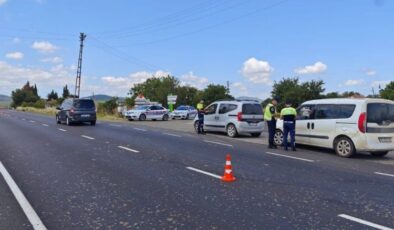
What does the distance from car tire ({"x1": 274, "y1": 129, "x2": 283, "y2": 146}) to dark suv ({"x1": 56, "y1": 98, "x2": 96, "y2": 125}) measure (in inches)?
625

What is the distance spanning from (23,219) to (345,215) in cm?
428

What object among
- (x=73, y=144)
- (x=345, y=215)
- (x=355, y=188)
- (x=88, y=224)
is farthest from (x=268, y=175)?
(x=73, y=144)

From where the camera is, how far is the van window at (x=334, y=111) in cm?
1302

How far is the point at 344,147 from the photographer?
12969 millimetres

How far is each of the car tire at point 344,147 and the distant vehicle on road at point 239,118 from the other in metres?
6.87

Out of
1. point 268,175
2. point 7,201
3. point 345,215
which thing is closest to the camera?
point 345,215

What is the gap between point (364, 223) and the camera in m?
5.51

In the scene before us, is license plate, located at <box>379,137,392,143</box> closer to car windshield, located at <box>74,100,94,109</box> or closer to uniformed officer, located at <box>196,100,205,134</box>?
uniformed officer, located at <box>196,100,205,134</box>

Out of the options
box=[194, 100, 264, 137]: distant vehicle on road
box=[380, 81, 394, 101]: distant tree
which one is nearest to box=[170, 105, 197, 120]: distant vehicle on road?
box=[194, 100, 264, 137]: distant vehicle on road

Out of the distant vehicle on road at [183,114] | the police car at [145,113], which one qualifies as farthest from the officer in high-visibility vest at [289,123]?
the distant vehicle on road at [183,114]

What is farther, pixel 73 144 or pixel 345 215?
pixel 73 144

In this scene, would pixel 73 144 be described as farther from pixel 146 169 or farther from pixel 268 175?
pixel 268 175

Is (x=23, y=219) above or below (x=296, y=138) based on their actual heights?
below

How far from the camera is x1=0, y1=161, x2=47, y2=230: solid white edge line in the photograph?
5.33 meters
